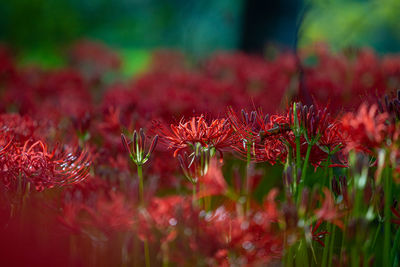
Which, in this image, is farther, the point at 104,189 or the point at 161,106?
the point at 161,106

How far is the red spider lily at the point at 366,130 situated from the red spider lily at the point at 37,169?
1.20 feet

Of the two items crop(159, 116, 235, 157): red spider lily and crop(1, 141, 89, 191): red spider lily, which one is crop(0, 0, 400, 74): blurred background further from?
crop(1, 141, 89, 191): red spider lily

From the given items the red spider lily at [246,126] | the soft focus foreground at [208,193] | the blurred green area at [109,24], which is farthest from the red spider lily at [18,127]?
the blurred green area at [109,24]

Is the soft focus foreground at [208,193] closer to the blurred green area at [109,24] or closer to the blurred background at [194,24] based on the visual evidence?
the blurred background at [194,24]

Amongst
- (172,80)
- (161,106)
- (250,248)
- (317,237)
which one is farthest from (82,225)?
(172,80)

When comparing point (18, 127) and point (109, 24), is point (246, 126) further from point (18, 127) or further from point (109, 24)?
point (109, 24)

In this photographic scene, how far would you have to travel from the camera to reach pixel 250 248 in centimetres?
58

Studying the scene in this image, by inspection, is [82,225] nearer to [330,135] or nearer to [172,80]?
[330,135]

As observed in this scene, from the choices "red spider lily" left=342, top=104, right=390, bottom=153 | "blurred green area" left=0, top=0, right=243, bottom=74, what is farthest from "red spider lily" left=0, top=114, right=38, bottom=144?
"blurred green area" left=0, top=0, right=243, bottom=74

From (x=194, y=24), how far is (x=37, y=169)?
1.68 m

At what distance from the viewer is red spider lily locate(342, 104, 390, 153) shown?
55 centimetres

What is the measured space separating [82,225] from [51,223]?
0.10 meters

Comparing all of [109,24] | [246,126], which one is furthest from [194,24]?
[109,24]

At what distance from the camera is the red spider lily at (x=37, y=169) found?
680mm
